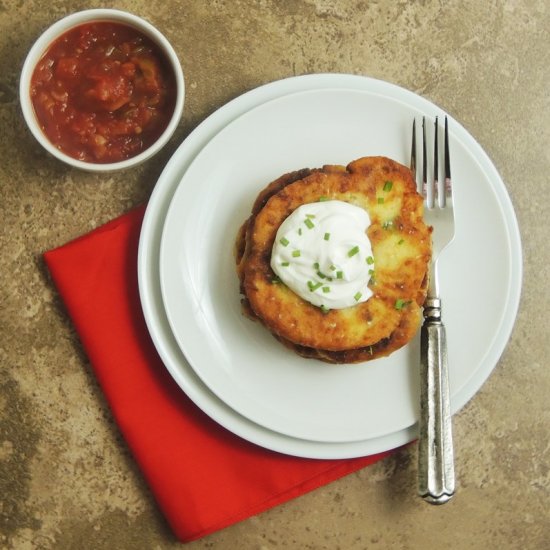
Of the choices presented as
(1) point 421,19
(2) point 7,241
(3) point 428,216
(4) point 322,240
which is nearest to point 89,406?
(2) point 7,241

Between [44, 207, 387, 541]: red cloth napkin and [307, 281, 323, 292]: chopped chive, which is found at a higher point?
[307, 281, 323, 292]: chopped chive

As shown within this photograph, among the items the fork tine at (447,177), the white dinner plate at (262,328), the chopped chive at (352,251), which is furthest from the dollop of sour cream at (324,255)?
the fork tine at (447,177)

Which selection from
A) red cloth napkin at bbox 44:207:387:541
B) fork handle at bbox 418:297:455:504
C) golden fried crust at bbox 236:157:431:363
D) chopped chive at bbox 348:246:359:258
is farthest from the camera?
red cloth napkin at bbox 44:207:387:541

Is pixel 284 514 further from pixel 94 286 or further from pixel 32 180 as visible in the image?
pixel 32 180

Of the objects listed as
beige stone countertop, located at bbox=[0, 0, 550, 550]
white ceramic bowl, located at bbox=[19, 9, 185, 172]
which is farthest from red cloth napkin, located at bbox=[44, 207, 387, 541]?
white ceramic bowl, located at bbox=[19, 9, 185, 172]

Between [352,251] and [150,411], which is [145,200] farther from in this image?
[352,251]

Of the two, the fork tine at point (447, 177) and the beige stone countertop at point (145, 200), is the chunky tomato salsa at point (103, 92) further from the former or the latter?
the fork tine at point (447, 177)

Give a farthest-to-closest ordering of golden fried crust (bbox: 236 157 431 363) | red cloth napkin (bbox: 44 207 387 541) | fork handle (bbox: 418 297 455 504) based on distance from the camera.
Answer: red cloth napkin (bbox: 44 207 387 541) < fork handle (bbox: 418 297 455 504) < golden fried crust (bbox: 236 157 431 363)

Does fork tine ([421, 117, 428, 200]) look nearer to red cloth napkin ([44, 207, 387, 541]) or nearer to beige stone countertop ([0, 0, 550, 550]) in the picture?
beige stone countertop ([0, 0, 550, 550])
